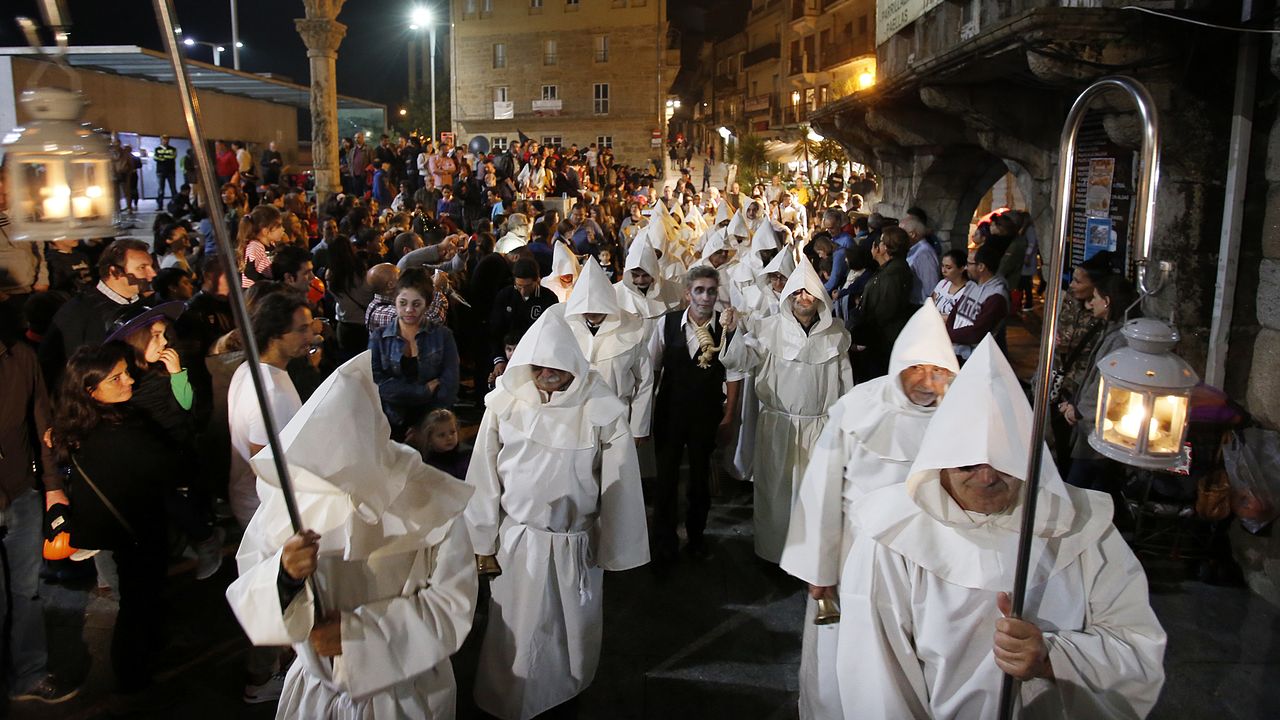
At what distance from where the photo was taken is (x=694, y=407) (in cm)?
602

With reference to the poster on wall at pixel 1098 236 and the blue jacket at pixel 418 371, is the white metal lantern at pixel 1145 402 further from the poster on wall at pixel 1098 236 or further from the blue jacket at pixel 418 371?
the poster on wall at pixel 1098 236

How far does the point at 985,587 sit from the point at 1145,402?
71 centimetres

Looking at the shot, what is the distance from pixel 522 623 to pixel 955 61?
625cm

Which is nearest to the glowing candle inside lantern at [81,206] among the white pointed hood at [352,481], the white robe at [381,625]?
the white pointed hood at [352,481]

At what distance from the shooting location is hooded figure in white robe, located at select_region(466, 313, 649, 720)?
4102 mm

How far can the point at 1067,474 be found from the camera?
21.2 feet

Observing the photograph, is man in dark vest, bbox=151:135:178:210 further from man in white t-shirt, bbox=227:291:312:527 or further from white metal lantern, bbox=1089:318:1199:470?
white metal lantern, bbox=1089:318:1199:470

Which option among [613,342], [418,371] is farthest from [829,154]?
[418,371]

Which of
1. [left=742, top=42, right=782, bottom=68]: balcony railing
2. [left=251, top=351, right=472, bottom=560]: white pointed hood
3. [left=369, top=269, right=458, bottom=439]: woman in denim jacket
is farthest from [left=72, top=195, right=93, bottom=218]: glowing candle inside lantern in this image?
[left=742, top=42, right=782, bottom=68]: balcony railing

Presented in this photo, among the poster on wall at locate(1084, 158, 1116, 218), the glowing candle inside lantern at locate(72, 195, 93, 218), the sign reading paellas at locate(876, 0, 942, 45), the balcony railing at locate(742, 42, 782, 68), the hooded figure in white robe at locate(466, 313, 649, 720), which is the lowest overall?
the hooded figure in white robe at locate(466, 313, 649, 720)

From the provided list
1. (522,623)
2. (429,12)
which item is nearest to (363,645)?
(522,623)

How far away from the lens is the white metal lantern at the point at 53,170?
2545mm

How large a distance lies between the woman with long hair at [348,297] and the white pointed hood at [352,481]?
4740 mm

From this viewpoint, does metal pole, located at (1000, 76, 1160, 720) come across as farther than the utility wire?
No
